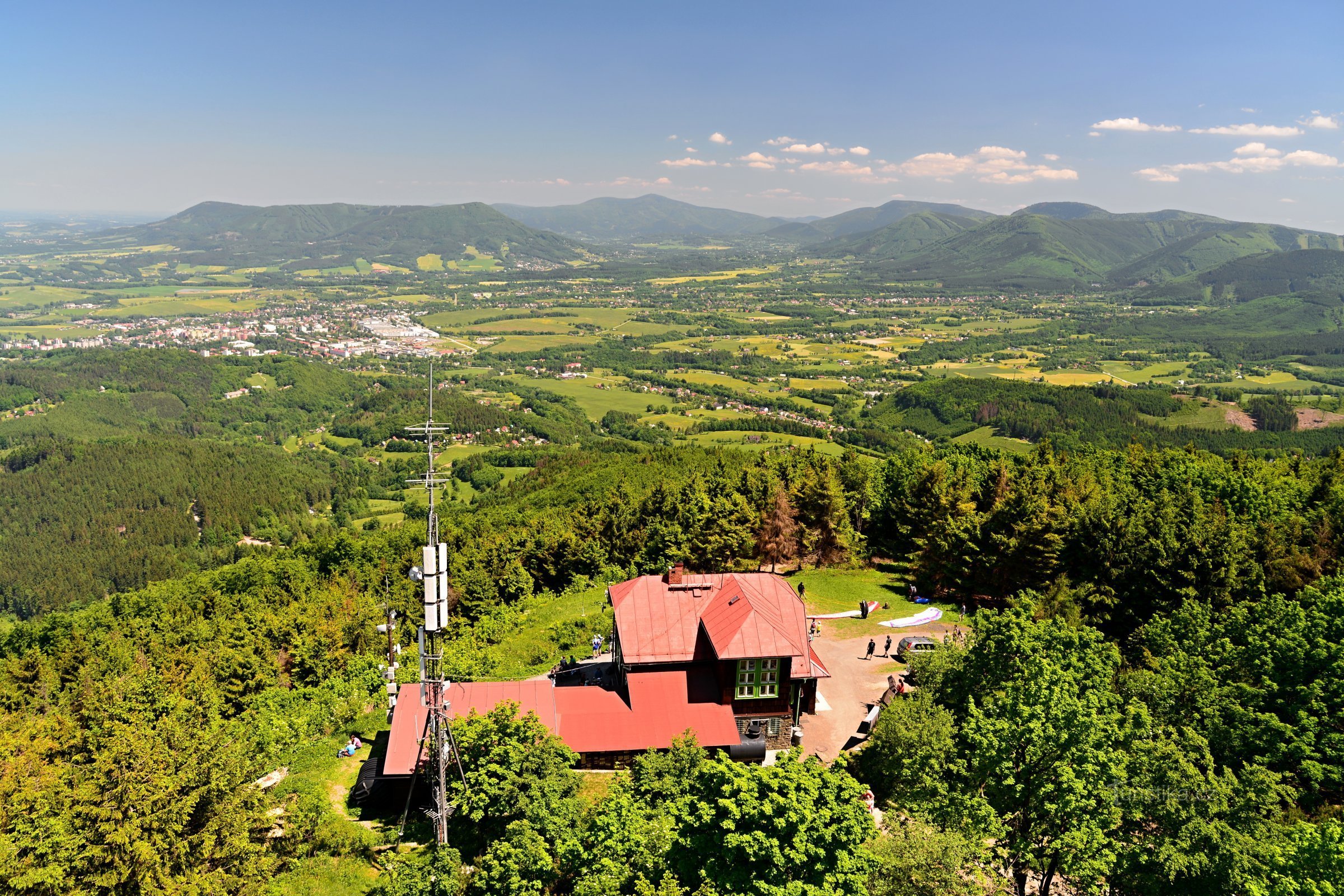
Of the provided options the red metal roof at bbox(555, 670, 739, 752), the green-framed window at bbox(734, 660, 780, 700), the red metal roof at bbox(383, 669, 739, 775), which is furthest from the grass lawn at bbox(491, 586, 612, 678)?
the green-framed window at bbox(734, 660, 780, 700)

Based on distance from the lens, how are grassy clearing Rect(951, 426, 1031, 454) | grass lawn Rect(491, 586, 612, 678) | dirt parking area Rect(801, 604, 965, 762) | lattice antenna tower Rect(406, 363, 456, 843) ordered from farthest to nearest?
grassy clearing Rect(951, 426, 1031, 454), grass lawn Rect(491, 586, 612, 678), dirt parking area Rect(801, 604, 965, 762), lattice antenna tower Rect(406, 363, 456, 843)

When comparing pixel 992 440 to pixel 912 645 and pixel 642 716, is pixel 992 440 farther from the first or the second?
pixel 642 716

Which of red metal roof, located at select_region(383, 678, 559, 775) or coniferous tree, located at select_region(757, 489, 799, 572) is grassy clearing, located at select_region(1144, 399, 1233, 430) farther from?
red metal roof, located at select_region(383, 678, 559, 775)

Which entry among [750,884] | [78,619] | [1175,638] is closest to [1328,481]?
[1175,638]

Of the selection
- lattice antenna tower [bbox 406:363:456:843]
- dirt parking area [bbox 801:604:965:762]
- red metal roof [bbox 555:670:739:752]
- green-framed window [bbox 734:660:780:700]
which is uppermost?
lattice antenna tower [bbox 406:363:456:843]

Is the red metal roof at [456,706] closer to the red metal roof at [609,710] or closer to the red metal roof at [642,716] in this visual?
the red metal roof at [609,710]

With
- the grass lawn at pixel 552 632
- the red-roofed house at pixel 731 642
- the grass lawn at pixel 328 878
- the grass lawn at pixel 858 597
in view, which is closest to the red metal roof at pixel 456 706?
the grass lawn at pixel 328 878

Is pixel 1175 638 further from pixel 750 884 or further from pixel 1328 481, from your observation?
pixel 1328 481
